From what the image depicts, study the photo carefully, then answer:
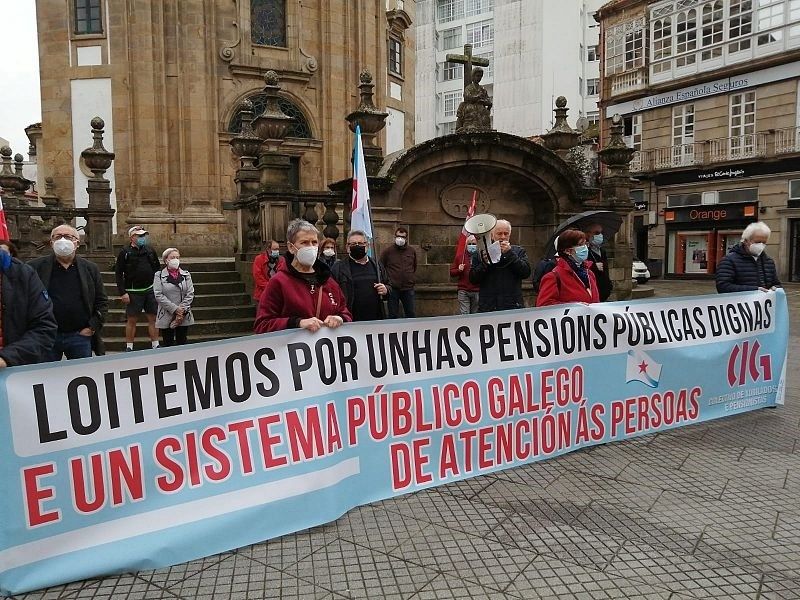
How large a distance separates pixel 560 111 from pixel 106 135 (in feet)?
42.5

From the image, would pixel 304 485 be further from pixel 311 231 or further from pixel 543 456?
pixel 543 456

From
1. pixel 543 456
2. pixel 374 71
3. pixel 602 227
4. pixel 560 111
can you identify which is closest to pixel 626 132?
pixel 374 71

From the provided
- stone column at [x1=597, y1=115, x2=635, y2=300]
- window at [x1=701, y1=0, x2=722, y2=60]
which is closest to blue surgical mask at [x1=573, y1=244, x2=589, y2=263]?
stone column at [x1=597, y1=115, x2=635, y2=300]

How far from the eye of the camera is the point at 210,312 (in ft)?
36.8

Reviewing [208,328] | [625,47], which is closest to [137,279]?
[208,328]

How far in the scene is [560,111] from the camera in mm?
14055

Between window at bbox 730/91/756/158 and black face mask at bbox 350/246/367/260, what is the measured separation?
30421mm

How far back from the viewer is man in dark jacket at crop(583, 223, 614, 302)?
715cm

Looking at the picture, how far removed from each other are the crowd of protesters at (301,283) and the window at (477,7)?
185 ft

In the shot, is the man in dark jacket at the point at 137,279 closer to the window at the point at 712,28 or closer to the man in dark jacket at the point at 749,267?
the man in dark jacket at the point at 749,267

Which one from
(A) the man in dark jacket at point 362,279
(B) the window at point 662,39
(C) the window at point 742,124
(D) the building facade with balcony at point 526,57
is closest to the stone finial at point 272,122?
(A) the man in dark jacket at point 362,279

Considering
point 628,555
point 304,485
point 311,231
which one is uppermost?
point 311,231

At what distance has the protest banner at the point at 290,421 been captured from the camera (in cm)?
338

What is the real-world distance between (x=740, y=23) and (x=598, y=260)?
30720mm
